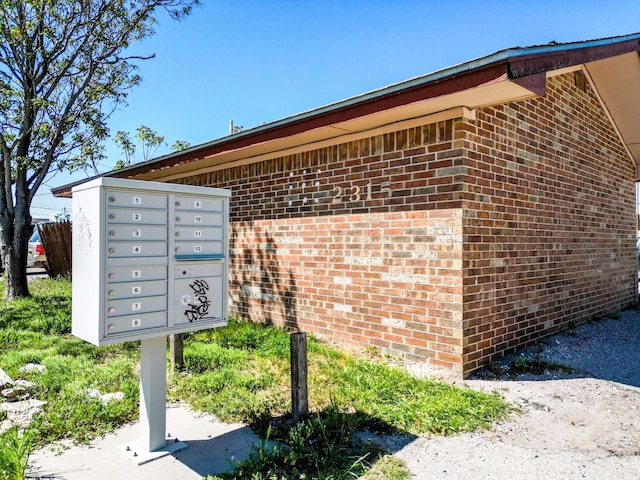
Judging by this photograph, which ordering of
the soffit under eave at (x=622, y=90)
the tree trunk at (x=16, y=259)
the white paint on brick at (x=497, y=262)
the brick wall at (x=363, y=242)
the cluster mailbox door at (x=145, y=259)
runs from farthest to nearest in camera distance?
the tree trunk at (x=16, y=259)
the soffit under eave at (x=622, y=90)
the white paint on brick at (x=497, y=262)
the brick wall at (x=363, y=242)
the cluster mailbox door at (x=145, y=259)

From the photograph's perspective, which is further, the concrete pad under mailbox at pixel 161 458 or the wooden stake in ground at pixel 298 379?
the wooden stake in ground at pixel 298 379

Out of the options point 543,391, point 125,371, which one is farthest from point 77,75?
point 543,391

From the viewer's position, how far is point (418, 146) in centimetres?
486

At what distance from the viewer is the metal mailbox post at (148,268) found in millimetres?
2854

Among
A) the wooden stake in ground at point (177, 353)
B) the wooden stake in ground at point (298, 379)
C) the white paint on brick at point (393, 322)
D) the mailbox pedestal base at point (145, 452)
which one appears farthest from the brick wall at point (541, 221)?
the wooden stake in ground at point (177, 353)

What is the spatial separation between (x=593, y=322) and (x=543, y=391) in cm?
351

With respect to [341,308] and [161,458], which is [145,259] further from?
[341,308]

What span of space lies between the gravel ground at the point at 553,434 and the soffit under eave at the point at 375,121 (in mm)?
2687

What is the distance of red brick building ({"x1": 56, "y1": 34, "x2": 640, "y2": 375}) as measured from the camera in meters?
4.52

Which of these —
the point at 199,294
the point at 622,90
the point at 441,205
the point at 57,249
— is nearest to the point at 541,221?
the point at 441,205

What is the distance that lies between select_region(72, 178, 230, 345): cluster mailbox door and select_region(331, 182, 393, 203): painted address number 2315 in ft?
7.37

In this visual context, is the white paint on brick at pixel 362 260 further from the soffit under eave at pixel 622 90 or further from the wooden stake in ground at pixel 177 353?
the soffit under eave at pixel 622 90

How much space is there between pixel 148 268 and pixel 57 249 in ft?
42.6

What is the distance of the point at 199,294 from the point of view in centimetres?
334
